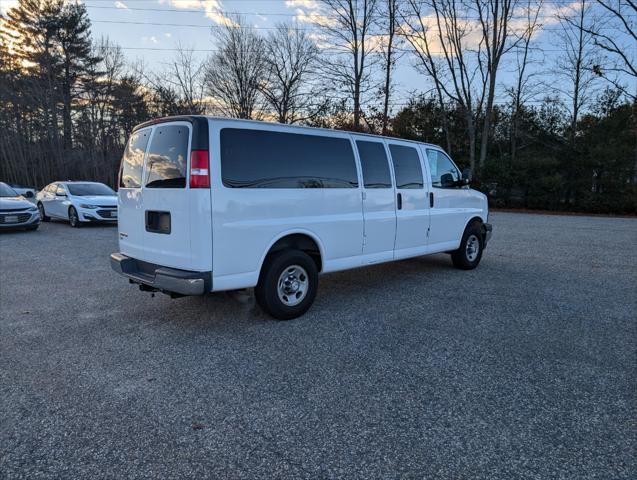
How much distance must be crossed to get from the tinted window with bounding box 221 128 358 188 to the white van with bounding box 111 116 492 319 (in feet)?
0.04

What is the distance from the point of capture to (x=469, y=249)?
24.0 feet

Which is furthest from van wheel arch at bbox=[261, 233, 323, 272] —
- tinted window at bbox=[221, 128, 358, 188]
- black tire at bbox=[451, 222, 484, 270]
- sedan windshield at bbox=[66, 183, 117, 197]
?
sedan windshield at bbox=[66, 183, 117, 197]

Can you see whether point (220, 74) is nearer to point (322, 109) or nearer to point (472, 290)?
point (322, 109)

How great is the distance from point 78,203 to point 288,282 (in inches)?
431

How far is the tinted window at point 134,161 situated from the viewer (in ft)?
14.6

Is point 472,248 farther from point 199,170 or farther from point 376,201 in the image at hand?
point 199,170

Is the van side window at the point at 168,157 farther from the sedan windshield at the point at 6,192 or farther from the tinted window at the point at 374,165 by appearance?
the sedan windshield at the point at 6,192

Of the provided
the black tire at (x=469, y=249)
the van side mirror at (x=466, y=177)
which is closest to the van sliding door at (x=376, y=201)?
the van side mirror at (x=466, y=177)

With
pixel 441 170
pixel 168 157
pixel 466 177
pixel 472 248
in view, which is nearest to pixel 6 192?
pixel 168 157

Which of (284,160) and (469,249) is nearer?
(284,160)

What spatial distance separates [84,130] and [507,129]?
3037cm

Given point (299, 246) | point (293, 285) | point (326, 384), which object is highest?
point (299, 246)

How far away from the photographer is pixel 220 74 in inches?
1176

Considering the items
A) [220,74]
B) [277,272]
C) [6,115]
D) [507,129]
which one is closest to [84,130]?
[6,115]
